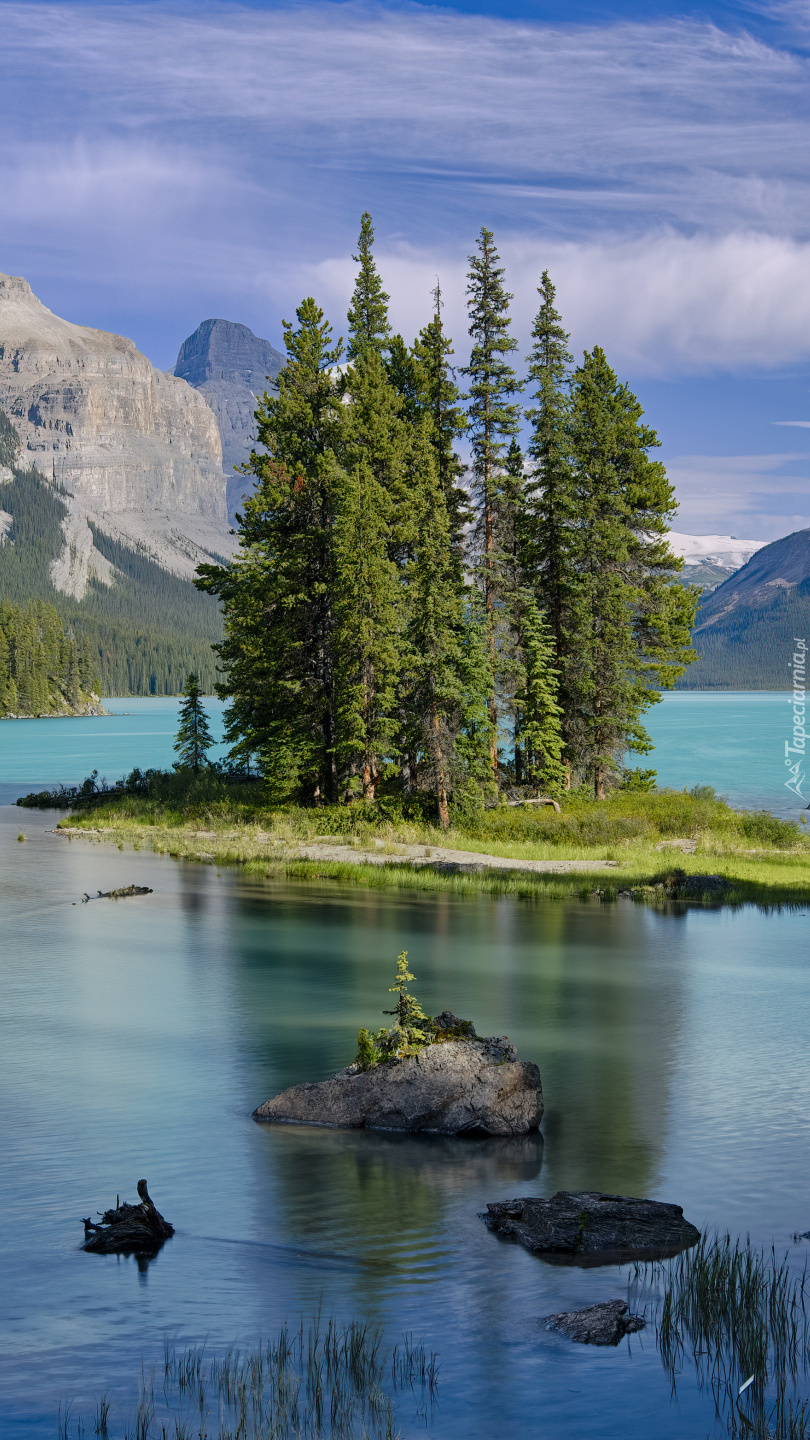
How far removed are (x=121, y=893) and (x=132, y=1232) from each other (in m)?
24.3

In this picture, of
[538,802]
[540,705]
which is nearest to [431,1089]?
[538,802]

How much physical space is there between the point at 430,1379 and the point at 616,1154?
19.1ft

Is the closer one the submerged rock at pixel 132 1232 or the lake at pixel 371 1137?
the lake at pixel 371 1137

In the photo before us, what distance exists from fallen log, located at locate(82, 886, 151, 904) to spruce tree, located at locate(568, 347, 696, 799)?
70.3 feet

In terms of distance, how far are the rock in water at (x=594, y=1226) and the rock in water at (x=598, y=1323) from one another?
1.20 m

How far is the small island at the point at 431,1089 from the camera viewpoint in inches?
559

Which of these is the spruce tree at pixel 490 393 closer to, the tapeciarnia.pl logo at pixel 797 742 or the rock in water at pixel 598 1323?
the tapeciarnia.pl logo at pixel 797 742

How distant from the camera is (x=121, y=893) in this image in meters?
34.7

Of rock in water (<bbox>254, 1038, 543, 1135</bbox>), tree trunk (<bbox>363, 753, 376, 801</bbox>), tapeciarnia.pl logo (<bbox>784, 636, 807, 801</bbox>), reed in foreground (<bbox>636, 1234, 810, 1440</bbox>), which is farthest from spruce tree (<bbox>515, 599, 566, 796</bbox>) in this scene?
reed in foreground (<bbox>636, 1234, 810, 1440</bbox>)

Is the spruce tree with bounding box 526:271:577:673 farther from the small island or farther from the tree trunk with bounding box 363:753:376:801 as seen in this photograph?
the small island

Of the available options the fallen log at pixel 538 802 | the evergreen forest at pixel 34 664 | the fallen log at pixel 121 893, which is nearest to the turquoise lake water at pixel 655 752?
the evergreen forest at pixel 34 664

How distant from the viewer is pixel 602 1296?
32.0 feet

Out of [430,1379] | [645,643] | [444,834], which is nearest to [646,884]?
[444,834]

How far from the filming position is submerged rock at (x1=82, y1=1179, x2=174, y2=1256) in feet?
36.1
